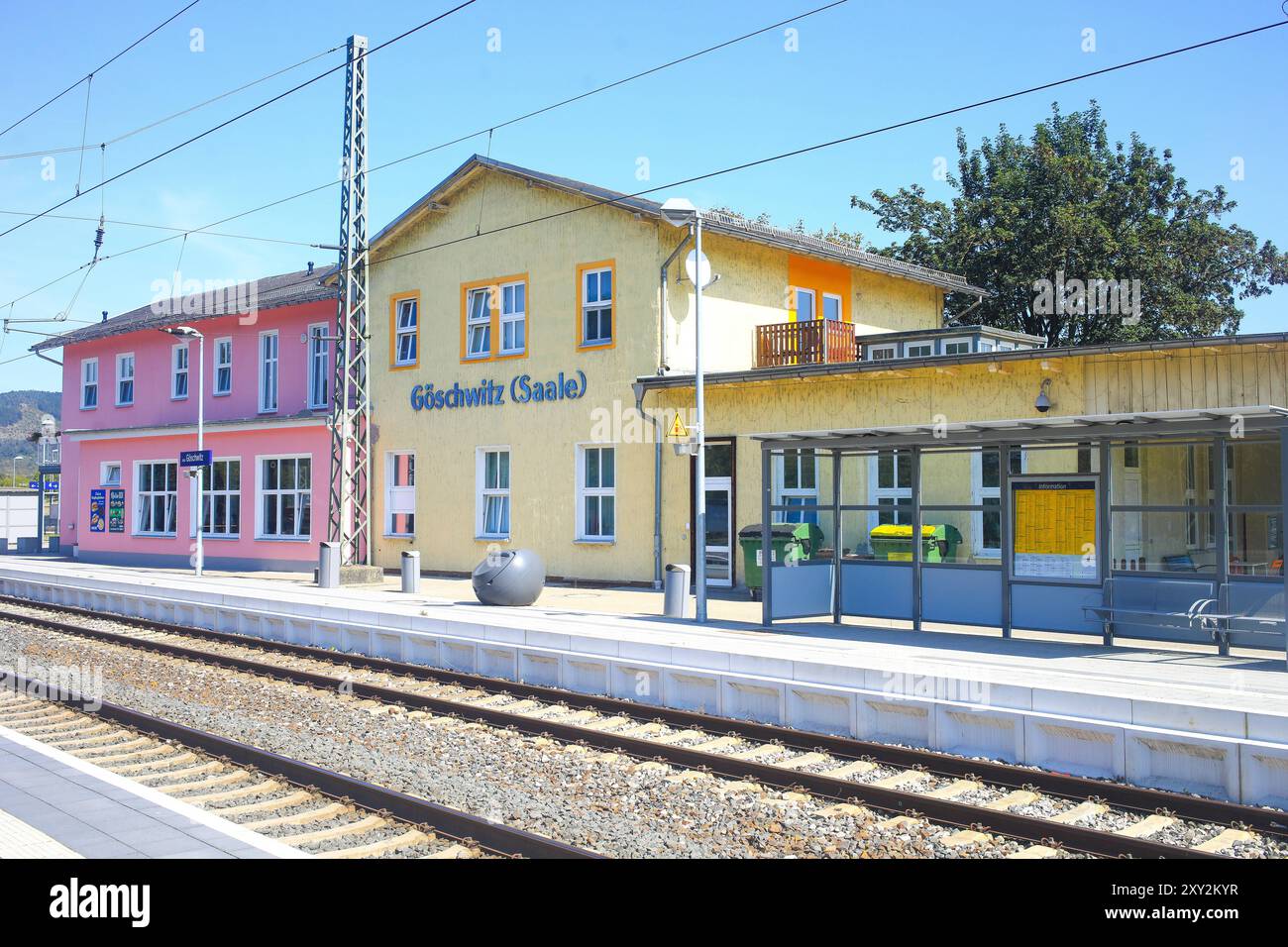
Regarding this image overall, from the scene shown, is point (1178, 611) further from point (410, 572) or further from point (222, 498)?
point (222, 498)

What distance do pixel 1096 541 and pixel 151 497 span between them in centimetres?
3111

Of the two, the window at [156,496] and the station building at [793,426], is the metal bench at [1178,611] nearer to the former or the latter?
the station building at [793,426]

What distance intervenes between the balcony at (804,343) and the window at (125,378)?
23.7 metres

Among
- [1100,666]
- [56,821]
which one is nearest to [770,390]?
[1100,666]

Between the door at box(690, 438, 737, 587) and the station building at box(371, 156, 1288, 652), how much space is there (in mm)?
52

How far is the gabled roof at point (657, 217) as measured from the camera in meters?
23.5

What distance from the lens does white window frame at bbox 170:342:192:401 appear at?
36.7 meters

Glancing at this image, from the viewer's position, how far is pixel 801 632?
52.2ft

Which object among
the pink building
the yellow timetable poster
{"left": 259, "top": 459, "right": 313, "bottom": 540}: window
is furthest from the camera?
the pink building

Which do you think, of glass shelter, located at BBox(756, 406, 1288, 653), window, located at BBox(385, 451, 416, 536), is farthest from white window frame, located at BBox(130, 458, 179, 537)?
glass shelter, located at BBox(756, 406, 1288, 653)

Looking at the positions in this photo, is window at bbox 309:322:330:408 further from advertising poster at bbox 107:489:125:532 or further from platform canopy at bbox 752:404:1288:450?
platform canopy at bbox 752:404:1288:450

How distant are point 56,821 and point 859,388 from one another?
53.3ft

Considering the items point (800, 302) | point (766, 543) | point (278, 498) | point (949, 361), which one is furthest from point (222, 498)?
point (949, 361)
